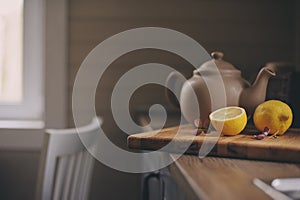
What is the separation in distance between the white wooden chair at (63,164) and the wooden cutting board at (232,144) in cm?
20

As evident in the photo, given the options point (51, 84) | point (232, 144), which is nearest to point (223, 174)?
point (232, 144)

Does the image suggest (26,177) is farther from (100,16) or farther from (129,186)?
(100,16)

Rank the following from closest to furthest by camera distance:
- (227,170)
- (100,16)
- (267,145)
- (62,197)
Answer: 1. (227,170)
2. (267,145)
3. (62,197)
4. (100,16)

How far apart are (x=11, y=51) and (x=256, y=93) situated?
4.41 ft

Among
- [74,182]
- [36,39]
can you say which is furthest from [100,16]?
[74,182]

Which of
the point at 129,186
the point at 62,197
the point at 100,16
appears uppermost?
the point at 100,16

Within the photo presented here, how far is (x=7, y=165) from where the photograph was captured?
2010 mm

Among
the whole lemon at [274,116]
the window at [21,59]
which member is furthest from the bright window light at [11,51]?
the whole lemon at [274,116]

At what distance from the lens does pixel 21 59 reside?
2.13 m

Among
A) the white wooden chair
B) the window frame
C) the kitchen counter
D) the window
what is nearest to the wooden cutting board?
the kitchen counter

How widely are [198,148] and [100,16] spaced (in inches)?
45.9

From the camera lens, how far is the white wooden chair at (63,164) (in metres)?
1.11

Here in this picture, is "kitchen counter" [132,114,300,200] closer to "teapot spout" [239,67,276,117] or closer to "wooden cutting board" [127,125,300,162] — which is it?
"wooden cutting board" [127,125,300,162]

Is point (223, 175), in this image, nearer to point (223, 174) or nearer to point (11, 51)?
point (223, 174)
